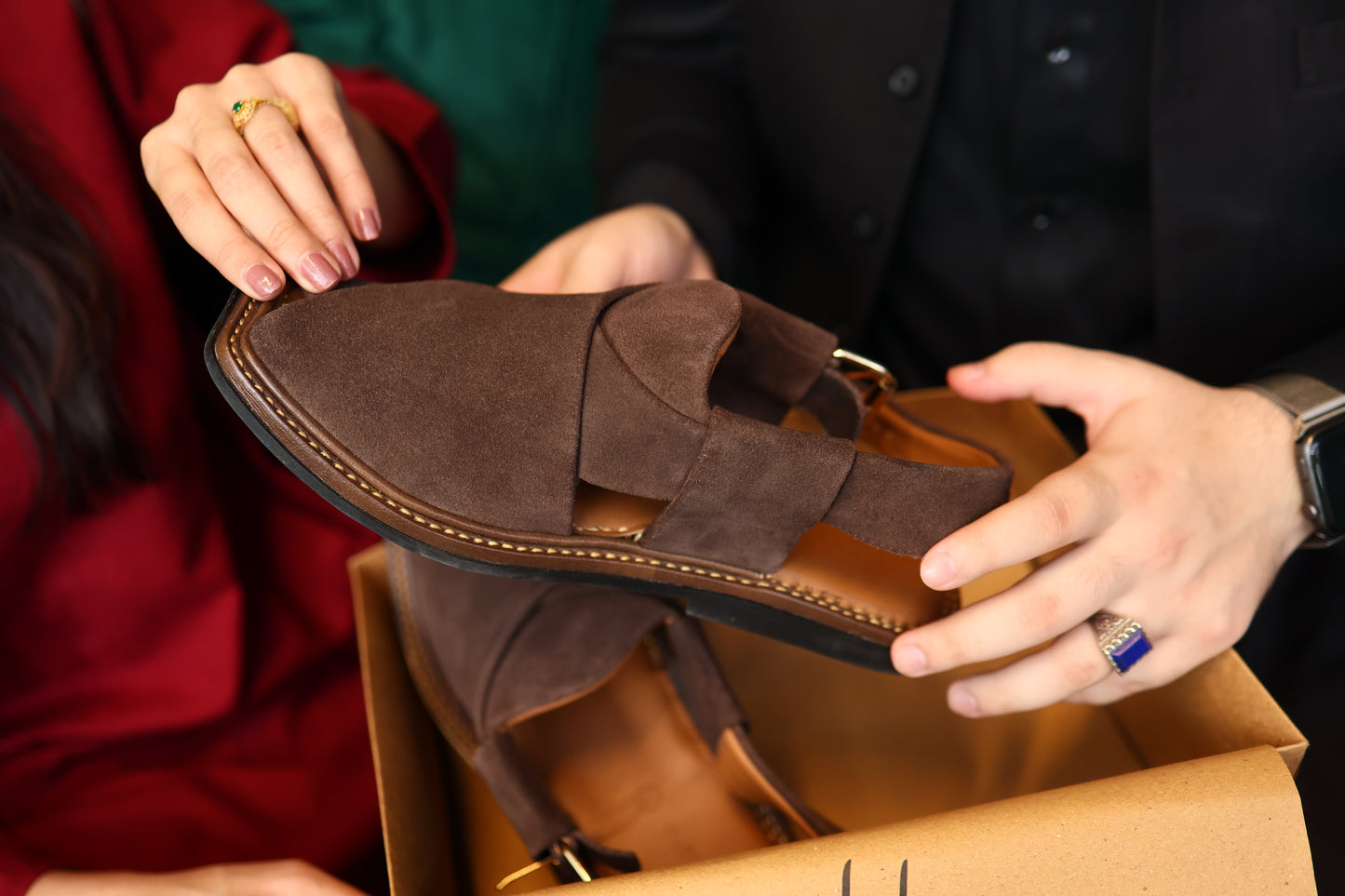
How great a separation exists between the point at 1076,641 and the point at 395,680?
1.54 ft

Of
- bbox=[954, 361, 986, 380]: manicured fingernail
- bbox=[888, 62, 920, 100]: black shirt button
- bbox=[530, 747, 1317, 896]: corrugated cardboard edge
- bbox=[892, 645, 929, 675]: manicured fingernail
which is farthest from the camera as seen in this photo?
bbox=[888, 62, 920, 100]: black shirt button

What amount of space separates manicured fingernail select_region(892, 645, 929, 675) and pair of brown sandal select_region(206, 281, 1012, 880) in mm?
46

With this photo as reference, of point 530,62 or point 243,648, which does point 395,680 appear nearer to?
point 243,648

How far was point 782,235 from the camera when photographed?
0.98 metres

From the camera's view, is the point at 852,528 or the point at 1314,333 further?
the point at 1314,333

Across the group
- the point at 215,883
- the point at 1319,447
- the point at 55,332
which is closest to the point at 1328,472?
the point at 1319,447

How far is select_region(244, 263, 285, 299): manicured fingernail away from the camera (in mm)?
417

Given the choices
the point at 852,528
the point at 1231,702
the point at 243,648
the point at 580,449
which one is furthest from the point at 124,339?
the point at 1231,702

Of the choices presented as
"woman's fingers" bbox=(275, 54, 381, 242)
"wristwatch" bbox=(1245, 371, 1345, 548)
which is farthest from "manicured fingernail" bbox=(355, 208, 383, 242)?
"wristwatch" bbox=(1245, 371, 1345, 548)

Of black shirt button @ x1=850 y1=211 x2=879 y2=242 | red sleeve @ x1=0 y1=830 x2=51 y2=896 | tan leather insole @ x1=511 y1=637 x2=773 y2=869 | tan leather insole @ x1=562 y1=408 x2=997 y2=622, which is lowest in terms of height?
tan leather insole @ x1=511 y1=637 x2=773 y2=869

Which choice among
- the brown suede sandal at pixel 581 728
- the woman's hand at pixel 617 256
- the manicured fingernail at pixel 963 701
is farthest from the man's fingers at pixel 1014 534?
the woman's hand at pixel 617 256

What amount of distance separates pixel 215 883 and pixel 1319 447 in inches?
29.2

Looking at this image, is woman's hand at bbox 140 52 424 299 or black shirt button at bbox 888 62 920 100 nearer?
woman's hand at bbox 140 52 424 299

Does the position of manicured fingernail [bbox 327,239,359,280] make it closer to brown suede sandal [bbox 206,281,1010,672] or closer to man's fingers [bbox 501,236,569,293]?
brown suede sandal [bbox 206,281,1010,672]
